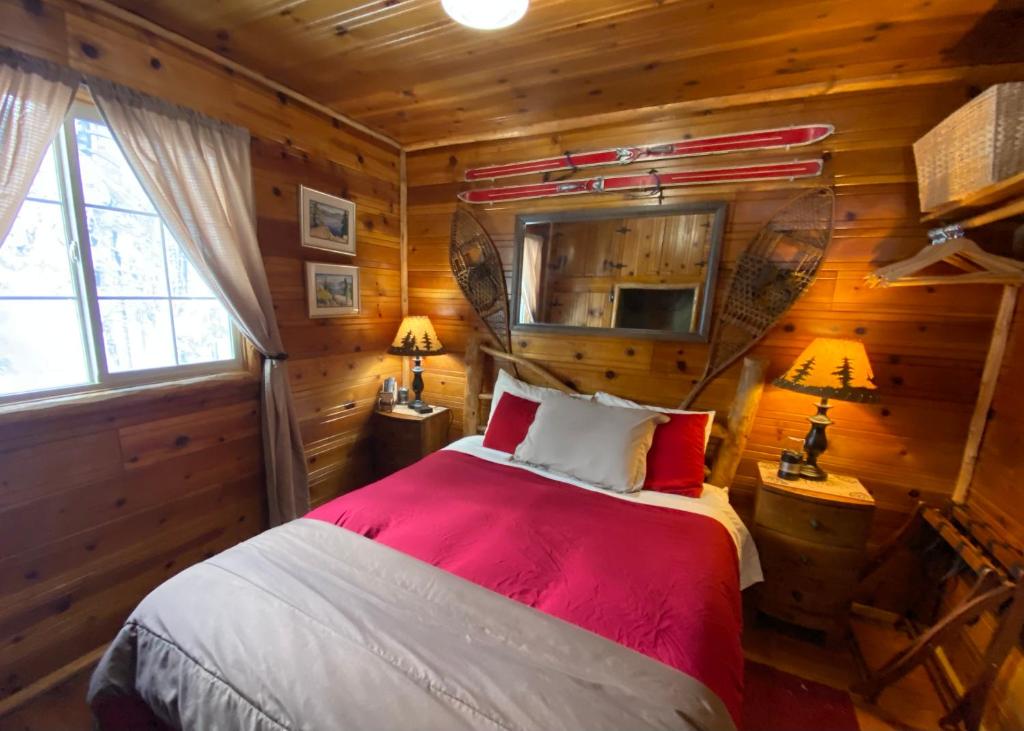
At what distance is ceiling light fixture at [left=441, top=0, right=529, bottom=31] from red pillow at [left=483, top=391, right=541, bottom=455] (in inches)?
60.6

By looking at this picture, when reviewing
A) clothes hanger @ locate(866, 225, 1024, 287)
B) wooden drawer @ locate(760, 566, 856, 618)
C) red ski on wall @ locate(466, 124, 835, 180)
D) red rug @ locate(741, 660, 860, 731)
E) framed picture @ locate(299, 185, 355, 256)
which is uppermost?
red ski on wall @ locate(466, 124, 835, 180)

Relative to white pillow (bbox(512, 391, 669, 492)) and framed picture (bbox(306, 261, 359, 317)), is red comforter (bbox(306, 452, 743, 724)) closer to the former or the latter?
white pillow (bbox(512, 391, 669, 492))

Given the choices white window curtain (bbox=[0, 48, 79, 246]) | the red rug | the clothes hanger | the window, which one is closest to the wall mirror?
the clothes hanger

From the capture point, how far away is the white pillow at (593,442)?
1.74 metres

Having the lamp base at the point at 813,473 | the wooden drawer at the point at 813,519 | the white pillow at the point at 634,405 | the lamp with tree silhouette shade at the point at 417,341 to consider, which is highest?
the lamp with tree silhouette shade at the point at 417,341

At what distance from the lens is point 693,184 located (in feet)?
6.56

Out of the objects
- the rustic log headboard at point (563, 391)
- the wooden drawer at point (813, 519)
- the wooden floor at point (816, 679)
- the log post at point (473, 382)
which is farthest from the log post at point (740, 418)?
the log post at point (473, 382)

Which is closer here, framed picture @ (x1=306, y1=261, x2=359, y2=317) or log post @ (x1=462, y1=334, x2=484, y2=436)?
framed picture @ (x1=306, y1=261, x2=359, y2=317)

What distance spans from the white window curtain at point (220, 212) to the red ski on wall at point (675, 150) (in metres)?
1.31

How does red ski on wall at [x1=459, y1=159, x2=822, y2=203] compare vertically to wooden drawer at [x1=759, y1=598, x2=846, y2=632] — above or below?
above

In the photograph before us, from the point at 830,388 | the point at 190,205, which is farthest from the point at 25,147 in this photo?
the point at 830,388

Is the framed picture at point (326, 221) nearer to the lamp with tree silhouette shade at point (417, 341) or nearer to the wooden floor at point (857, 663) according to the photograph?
the lamp with tree silhouette shade at point (417, 341)

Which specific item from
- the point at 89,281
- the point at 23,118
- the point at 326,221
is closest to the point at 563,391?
the point at 326,221

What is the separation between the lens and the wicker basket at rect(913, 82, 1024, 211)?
117 centimetres
